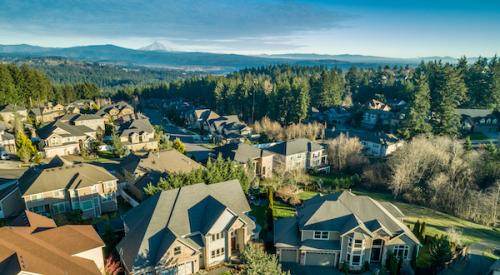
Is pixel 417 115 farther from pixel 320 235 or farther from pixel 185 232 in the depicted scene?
pixel 185 232

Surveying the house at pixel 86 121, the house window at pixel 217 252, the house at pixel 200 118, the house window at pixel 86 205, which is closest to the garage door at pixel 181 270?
the house window at pixel 217 252

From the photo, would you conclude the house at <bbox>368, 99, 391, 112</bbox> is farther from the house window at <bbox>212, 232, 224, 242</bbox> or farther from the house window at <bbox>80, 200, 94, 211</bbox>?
the house window at <bbox>80, 200, 94, 211</bbox>

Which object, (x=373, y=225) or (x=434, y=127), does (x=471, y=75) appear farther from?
(x=373, y=225)

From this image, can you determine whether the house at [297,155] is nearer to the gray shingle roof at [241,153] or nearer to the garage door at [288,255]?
the gray shingle roof at [241,153]

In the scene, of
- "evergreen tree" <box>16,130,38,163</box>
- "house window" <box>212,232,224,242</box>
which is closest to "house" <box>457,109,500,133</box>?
"house window" <box>212,232,224,242</box>

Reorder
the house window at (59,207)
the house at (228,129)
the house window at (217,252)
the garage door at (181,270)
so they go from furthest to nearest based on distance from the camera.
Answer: the house at (228,129) → the house window at (59,207) → the house window at (217,252) → the garage door at (181,270)

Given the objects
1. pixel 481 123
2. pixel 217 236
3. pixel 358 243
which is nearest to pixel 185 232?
pixel 217 236
